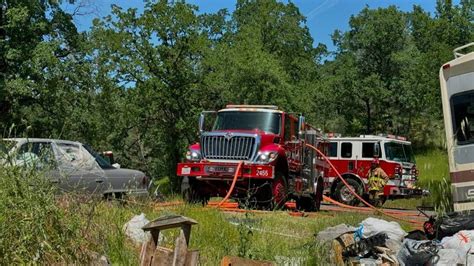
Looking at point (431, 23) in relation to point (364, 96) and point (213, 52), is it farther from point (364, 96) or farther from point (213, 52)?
point (213, 52)

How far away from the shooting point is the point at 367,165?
76.3 feet

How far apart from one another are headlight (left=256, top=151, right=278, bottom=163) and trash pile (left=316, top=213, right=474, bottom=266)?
599cm

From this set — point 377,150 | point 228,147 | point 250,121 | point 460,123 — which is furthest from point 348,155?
point 460,123

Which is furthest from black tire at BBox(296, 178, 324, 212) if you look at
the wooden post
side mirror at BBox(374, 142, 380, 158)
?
the wooden post

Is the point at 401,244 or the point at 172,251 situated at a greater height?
the point at 401,244

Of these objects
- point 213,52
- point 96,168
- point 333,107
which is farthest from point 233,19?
point 96,168

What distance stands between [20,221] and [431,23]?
40.7 metres

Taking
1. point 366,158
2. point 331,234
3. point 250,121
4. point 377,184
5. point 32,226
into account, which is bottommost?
point 32,226

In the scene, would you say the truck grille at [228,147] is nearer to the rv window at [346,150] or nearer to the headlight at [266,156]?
the headlight at [266,156]

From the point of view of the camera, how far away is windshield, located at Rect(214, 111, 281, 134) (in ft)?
47.9

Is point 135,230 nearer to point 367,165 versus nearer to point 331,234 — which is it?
point 331,234

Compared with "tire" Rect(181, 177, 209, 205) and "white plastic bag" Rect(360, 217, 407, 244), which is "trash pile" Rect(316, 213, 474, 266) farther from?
"tire" Rect(181, 177, 209, 205)

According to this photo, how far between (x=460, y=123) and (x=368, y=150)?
13.1 metres

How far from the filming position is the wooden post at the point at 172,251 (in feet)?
14.1
